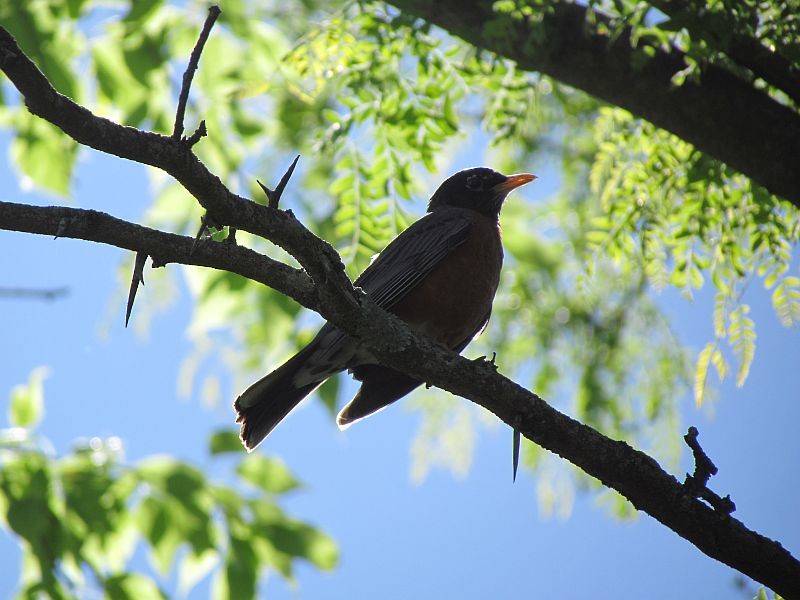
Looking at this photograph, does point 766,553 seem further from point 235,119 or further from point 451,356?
point 235,119

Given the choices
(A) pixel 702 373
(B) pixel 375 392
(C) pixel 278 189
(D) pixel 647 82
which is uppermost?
(D) pixel 647 82

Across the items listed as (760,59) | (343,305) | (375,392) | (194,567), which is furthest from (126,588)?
(760,59)

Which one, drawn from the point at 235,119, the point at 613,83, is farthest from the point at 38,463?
the point at 613,83

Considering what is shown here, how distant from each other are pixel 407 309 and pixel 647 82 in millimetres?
1716

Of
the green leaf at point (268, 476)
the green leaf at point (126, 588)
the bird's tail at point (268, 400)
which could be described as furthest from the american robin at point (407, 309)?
the green leaf at point (126, 588)

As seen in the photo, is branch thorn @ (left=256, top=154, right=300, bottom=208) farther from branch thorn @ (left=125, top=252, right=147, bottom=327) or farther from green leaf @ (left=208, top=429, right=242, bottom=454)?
green leaf @ (left=208, top=429, right=242, bottom=454)

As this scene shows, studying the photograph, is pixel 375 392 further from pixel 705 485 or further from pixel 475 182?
pixel 475 182

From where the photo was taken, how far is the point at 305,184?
20.0 ft

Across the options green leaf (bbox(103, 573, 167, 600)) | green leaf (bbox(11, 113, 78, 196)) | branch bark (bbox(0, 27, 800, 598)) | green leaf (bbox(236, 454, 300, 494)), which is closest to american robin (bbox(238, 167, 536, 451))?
green leaf (bbox(236, 454, 300, 494))

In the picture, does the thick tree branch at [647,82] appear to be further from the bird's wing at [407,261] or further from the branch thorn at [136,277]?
the branch thorn at [136,277]

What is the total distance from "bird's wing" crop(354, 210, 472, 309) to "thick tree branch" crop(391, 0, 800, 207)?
1.33 metres

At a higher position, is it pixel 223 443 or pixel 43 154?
pixel 43 154

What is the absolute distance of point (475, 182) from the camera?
6.03m

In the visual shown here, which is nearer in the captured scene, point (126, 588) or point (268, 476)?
point (126, 588)
